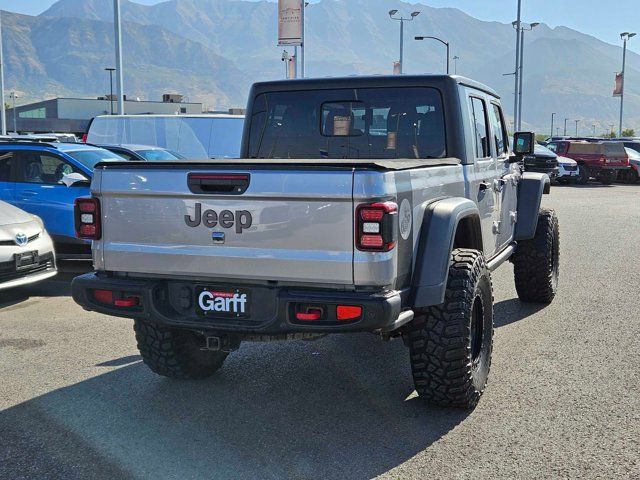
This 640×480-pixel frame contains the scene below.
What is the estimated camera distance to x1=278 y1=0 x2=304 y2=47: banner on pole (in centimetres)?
2503

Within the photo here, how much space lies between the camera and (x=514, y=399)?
4.72 meters

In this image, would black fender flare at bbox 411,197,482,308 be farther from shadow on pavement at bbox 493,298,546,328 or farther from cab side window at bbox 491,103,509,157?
shadow on pavement at bbox 493,298,546,328

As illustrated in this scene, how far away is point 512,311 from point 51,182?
5.97 m

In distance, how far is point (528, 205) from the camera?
7020 mm

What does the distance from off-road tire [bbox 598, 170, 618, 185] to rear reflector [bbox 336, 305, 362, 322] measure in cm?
2747

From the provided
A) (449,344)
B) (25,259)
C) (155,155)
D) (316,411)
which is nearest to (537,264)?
(449,344)

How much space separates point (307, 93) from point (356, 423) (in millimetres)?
2663

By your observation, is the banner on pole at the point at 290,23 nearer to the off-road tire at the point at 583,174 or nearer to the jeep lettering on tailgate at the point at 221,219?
the off-road tire at the point at 583,174

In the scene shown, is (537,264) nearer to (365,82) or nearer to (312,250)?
(365,82)

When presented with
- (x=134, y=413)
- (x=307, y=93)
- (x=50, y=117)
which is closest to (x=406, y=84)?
(x=307, y=93)

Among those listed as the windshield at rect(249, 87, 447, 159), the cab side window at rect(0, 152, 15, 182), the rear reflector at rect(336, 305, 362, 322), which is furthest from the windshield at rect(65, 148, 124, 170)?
the rear reflector at rect(336, 305, 362, 322)

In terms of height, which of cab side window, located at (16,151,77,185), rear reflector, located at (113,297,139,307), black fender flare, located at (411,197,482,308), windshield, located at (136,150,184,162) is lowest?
rear reflector, located at (113,297,139,307)

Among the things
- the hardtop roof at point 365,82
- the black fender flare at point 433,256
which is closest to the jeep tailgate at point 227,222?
the black fender flare at point 433,256

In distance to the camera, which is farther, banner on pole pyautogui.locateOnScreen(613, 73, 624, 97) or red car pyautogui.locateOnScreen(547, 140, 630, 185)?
banner on pole pyautogui.locateOnScreen(613, 73, 624, 97)
